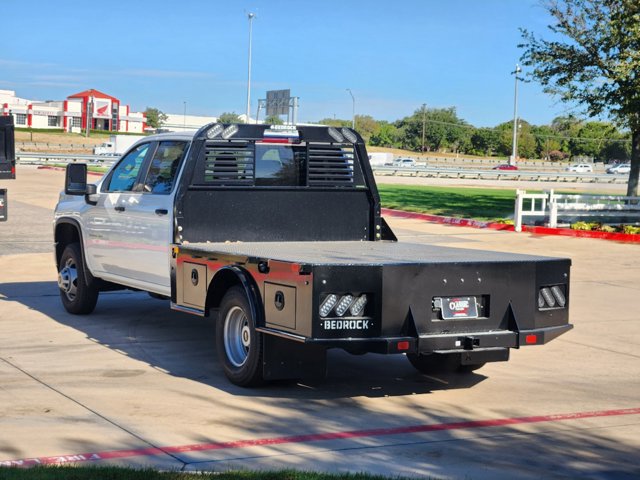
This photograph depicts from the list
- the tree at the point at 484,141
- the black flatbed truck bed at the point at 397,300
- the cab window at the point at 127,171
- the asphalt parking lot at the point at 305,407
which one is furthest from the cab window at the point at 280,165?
the tree at the point at 484,141

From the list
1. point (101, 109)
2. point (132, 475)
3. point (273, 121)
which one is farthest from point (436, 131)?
point (132, 475)

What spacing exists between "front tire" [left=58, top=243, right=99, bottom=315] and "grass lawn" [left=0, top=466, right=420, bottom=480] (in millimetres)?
5967

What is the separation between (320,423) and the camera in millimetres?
7301

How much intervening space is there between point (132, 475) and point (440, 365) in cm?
423

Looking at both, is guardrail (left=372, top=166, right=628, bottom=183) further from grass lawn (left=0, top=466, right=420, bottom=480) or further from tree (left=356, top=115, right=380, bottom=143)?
tree (left=356, top=115, right=380, bottom=143)

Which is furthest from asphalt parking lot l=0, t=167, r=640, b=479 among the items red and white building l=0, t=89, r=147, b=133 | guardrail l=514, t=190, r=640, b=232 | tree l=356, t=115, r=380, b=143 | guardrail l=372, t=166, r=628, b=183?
tree l=356, t=115, r=380, b=143

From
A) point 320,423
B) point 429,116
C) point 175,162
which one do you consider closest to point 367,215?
point 175,162

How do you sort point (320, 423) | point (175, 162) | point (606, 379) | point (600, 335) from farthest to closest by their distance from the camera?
point (600, 335) → point (175, 162) → point (606, 379) → point (320, 423)

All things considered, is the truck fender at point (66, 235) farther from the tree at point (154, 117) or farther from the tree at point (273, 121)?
the tree at point (154, 117)

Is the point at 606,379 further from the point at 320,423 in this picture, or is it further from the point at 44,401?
the point at 44,401

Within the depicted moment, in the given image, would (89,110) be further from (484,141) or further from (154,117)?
(484,141)

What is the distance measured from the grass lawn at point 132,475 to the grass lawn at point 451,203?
23727 mm

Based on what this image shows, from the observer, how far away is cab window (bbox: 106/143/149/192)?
10.8 metres

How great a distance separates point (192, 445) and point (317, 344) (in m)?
1.24
